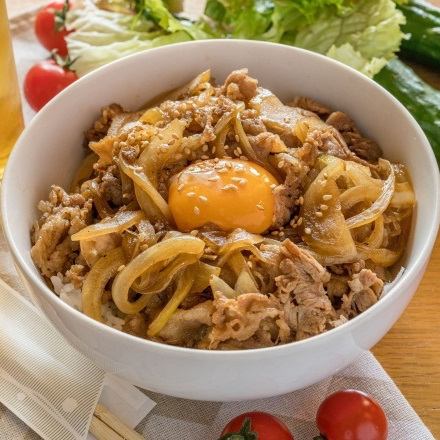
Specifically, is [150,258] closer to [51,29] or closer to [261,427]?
[261,427]

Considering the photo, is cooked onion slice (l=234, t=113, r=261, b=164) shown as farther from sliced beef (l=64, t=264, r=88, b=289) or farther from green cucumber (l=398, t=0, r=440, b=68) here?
green cucumber (l=398, t=0, r=440, b=68)

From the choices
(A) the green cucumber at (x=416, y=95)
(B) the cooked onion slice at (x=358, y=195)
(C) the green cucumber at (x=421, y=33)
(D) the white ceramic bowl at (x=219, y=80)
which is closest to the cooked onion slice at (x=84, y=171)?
(D) the white ceramic bowl at (x=219, y=80)

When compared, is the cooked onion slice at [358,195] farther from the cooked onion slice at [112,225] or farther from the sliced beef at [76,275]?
the sliced beef at [76,275]

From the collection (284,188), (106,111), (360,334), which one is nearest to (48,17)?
(106,111)

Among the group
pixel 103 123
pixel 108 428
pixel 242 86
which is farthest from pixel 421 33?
pixel 108 428

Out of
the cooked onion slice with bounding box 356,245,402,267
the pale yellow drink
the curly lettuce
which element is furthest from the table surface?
the pale yellow drink

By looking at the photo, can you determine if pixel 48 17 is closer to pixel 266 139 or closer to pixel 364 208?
pixel 266 139
